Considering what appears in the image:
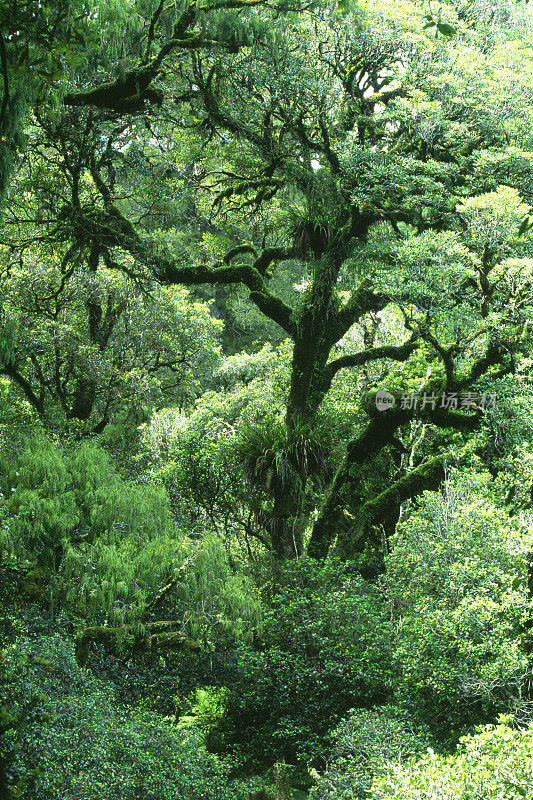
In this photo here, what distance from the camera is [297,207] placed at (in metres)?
10.8

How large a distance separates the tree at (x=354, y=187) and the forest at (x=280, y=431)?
0.06m

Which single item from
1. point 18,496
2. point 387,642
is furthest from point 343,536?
point 18,496

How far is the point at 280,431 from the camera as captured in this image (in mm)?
9336

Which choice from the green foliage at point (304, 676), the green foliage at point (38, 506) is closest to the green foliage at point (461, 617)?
the green foliage at point (304, 676)

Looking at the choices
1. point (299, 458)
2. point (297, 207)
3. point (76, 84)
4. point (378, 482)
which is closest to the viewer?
point (76, 84)

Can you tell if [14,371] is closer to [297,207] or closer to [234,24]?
[297,207]

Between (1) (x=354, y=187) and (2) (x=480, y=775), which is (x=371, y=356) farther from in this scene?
(2) (x=480, y=775)

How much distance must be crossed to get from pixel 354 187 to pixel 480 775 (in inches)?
308

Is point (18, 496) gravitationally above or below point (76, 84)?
below

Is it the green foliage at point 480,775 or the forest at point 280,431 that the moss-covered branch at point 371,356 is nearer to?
the forest at point 280,431

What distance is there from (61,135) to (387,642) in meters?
6.86

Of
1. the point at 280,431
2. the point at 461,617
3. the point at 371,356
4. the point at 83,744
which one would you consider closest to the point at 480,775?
the point at 83,744

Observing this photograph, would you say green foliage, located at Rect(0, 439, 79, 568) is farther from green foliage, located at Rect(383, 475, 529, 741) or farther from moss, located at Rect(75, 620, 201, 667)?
green foliage, located at Rect(383, 475, 529, 741)

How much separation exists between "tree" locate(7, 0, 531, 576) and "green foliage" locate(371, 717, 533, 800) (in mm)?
4784
